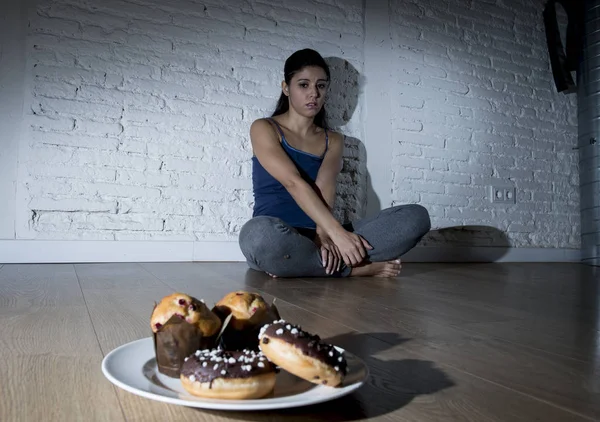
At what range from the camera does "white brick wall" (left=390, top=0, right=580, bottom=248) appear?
331 cm

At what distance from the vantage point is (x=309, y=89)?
2.48 meters

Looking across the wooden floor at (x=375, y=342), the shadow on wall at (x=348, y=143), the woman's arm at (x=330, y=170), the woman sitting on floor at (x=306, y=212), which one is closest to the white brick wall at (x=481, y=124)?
the shadow on wall at (x=348, y=143)

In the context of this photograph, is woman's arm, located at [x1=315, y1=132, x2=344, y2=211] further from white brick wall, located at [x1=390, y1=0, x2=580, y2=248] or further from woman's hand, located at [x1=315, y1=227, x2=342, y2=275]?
white brick wall, located at [x1=390, y1=0, x2=580, y2=248]

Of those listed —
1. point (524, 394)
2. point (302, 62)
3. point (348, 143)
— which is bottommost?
point (524, 394)

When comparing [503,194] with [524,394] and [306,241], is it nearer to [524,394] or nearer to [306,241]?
[306,241]

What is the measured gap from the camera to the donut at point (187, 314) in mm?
614

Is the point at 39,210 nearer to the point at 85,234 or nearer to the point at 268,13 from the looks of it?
the point at 85,234

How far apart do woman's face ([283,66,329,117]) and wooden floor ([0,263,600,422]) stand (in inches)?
34.9

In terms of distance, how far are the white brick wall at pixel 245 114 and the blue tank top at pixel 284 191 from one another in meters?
0.36

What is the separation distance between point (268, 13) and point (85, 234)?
5.02 feet

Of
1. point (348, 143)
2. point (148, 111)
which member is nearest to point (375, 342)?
point (148, 111)

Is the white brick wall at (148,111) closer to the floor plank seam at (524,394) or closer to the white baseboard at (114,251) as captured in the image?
the white baseboard at (114,251)

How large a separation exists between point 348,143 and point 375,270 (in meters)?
1.11

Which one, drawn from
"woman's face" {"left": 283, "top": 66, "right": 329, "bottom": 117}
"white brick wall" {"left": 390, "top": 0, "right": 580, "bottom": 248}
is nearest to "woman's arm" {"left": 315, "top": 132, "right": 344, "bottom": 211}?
"woman's face" {"left": 283, "top": 66, "right": 329, "bottom": 117}
